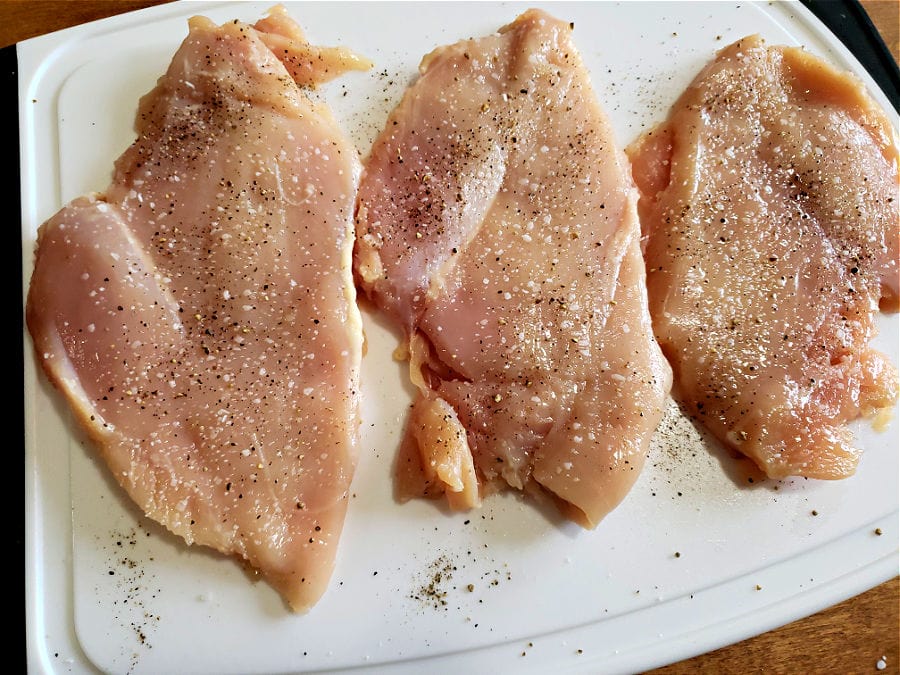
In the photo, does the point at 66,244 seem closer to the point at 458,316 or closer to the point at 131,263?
the point at 131,263

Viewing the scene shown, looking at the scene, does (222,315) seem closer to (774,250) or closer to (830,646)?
(774,250)

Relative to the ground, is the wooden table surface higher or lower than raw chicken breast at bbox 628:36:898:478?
lower

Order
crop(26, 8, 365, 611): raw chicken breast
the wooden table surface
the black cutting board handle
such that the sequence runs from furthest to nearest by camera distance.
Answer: the black cutting board handle
the wooden table surface
crop(26, 8, 365, 611): raw chicken breast

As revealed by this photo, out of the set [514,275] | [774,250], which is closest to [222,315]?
[514,275]

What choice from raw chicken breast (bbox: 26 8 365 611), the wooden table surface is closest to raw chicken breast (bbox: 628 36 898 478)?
the wooden table surface

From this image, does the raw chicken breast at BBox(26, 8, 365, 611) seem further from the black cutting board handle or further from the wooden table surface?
the black cutting board handle

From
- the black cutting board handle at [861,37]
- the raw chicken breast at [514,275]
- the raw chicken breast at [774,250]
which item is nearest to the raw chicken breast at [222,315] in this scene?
the raw chicken breast at [514,275]

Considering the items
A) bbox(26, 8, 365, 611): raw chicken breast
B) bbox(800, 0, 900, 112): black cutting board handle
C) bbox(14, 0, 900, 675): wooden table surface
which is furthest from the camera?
bbox(800, 0, 900, 112): black cutting board handle
